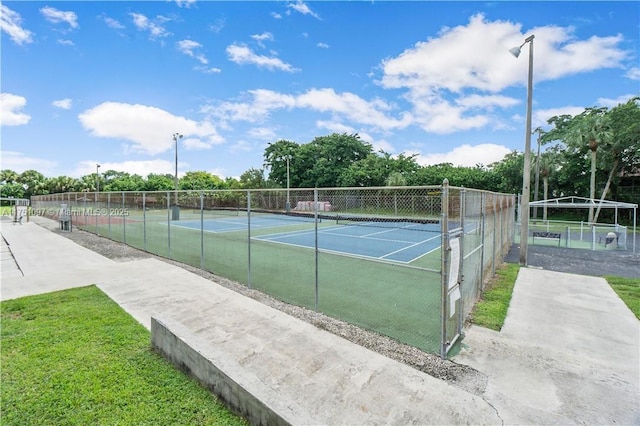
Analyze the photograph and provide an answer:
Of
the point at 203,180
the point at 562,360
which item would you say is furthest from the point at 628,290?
the point at 203,180

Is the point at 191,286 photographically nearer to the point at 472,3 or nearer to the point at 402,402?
the point at 402,402

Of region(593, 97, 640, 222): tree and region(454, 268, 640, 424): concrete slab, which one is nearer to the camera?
region(454, 268, 640, 424): concrete slab

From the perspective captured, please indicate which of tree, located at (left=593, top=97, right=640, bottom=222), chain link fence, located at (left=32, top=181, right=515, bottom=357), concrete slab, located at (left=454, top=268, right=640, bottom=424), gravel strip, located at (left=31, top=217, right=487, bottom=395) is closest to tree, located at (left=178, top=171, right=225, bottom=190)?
chain link fence, located at (left=32, top=181, right=515, bottom=357)

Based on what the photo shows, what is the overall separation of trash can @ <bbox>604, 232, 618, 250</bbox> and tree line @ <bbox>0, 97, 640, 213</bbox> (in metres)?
5.28

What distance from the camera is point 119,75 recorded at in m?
13.5

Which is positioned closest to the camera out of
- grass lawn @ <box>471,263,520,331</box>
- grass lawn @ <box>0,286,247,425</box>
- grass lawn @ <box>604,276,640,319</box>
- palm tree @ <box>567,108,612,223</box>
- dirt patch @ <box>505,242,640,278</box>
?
grass lawn @ <box>0,286,247,425</box>

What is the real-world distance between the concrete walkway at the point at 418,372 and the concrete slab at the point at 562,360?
0.01 metres

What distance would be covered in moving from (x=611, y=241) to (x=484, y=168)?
25228 millimetres

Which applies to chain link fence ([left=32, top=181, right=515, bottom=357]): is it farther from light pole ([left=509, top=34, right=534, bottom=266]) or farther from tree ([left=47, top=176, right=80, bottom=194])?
tree ([left=47, top=176, right=80, bottom=194])

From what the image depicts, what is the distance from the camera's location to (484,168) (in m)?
36.5

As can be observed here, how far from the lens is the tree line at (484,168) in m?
24.7

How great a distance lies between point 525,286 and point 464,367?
4.81 metres

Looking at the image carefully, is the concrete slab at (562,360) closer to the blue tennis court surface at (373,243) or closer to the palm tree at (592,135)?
the blue tennis court surface at (373,243)

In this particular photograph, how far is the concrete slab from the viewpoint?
298cm
